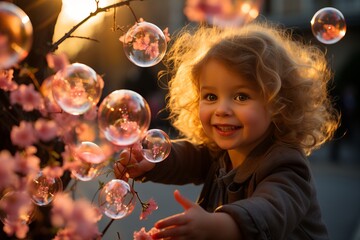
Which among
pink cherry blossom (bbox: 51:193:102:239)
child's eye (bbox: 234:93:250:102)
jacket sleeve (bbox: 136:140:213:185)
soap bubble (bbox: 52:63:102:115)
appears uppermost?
soap bubble (bbox: 52:63:102:115)

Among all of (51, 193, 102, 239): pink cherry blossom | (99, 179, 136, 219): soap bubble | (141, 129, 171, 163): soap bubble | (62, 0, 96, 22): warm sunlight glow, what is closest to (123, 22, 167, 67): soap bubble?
(62, 0, 96, 22): warm sunlight glow

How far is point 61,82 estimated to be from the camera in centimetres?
158

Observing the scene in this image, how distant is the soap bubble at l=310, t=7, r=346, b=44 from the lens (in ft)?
11.1

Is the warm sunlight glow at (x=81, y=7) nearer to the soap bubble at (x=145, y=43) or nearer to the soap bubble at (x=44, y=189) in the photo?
the soap bubble at (x=145, y=43)

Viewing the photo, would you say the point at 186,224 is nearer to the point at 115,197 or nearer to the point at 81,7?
the point at 115,197

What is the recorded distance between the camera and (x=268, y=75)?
2.37 meters

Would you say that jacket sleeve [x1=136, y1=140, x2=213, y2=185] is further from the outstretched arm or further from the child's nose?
the outstretched arm

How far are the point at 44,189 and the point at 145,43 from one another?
0.71 m

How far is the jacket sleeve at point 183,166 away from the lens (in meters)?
2.48

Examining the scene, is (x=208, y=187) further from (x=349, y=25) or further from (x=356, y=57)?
(x=349, y=25)

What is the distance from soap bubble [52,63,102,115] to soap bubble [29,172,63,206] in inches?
13.0

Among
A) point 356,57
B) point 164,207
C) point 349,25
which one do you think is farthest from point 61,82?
point 349,25

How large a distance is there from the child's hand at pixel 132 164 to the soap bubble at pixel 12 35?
0.79 metres

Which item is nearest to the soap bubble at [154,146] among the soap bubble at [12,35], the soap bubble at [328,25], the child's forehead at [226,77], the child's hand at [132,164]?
the child's hand at [132,164]
